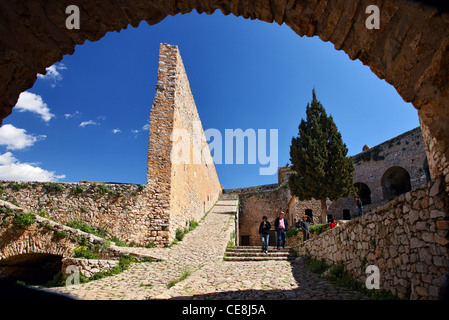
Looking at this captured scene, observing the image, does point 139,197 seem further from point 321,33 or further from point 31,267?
point 321,33

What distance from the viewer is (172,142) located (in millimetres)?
12461

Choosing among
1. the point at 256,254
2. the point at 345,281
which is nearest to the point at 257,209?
the point at 256,254

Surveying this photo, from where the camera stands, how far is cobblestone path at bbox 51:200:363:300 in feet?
17.6

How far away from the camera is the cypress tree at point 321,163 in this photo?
56.4 ft

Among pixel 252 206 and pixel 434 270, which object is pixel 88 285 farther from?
pixel 252 206

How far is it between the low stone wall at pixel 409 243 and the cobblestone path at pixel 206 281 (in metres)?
0.88

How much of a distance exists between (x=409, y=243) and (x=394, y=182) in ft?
79.9

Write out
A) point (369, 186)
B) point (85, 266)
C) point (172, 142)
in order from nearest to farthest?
point (85, 266) → point (172, 142) → point (369, 186)

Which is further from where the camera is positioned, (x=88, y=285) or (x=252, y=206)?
(x=252, y=206)

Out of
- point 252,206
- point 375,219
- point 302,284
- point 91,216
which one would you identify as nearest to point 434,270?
point 375,219

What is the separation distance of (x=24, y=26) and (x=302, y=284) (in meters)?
6.95
